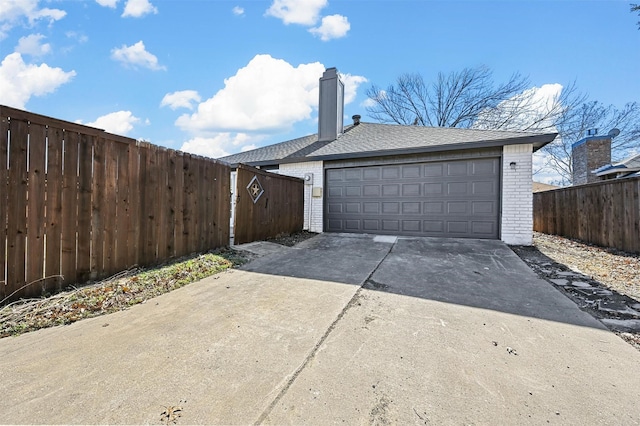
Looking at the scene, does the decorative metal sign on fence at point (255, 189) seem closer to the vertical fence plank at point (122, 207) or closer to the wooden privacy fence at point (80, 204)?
the wooden privacy fence at point (80, 204)

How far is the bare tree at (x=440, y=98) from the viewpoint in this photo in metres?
16.7

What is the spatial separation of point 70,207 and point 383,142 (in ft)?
25.3

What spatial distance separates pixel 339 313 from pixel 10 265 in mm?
3252

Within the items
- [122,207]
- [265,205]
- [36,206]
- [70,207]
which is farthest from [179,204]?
[265,205]

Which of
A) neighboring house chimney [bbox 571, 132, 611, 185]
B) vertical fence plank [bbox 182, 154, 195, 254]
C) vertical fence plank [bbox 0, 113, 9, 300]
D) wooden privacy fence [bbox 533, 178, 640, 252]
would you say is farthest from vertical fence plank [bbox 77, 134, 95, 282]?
neighboring house chimney [bbox 571, 132, 611, 185]

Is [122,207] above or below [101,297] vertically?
above

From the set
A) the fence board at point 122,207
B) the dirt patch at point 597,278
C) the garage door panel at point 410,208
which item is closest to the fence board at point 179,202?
the fence board at point 122,207

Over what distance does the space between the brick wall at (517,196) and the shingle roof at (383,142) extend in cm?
33

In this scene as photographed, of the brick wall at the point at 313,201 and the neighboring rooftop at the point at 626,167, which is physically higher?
the neighboring rooftop at the point at 626,167

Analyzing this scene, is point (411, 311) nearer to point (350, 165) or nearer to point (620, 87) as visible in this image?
point (350, 165)

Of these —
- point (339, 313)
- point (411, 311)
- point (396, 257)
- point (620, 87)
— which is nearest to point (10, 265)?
point (339, 313)

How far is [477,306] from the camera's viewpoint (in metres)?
3.01

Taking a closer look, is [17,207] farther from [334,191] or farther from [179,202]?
[334,191]

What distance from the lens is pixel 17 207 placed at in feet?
8.71
